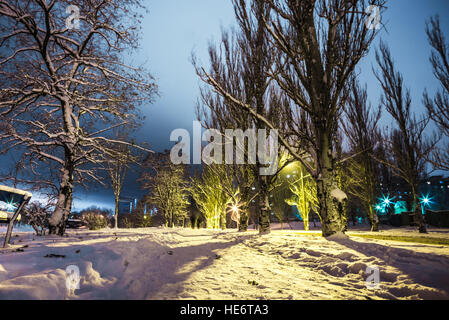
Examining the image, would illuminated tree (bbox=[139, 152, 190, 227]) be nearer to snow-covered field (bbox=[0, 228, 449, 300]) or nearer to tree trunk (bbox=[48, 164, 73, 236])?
tree trunk (bbox=[48, 164, 73, 236])

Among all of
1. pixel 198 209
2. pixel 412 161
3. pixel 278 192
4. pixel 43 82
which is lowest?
pixel 198 209

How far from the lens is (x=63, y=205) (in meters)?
6.84

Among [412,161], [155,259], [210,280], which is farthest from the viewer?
[412,161]

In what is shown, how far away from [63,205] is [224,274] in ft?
21.9

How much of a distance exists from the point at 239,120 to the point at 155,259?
7.84 metres

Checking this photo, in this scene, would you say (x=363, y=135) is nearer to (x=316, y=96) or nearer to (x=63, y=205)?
(x=316, y=96)

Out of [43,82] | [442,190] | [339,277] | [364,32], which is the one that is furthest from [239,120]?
[442,190]

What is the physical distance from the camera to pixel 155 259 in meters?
3.73

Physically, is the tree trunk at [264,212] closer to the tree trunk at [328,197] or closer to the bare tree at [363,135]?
the tree trunk at [328,197]

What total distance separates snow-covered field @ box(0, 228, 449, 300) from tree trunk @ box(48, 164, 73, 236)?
3.71 meters

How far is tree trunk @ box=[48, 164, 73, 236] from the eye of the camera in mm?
6672

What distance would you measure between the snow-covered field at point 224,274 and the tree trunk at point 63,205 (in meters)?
3.71

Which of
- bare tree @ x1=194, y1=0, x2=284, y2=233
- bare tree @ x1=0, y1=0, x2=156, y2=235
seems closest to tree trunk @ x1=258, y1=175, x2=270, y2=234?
bare tree @ x1=194, y1=0, x2=284, y2=233
